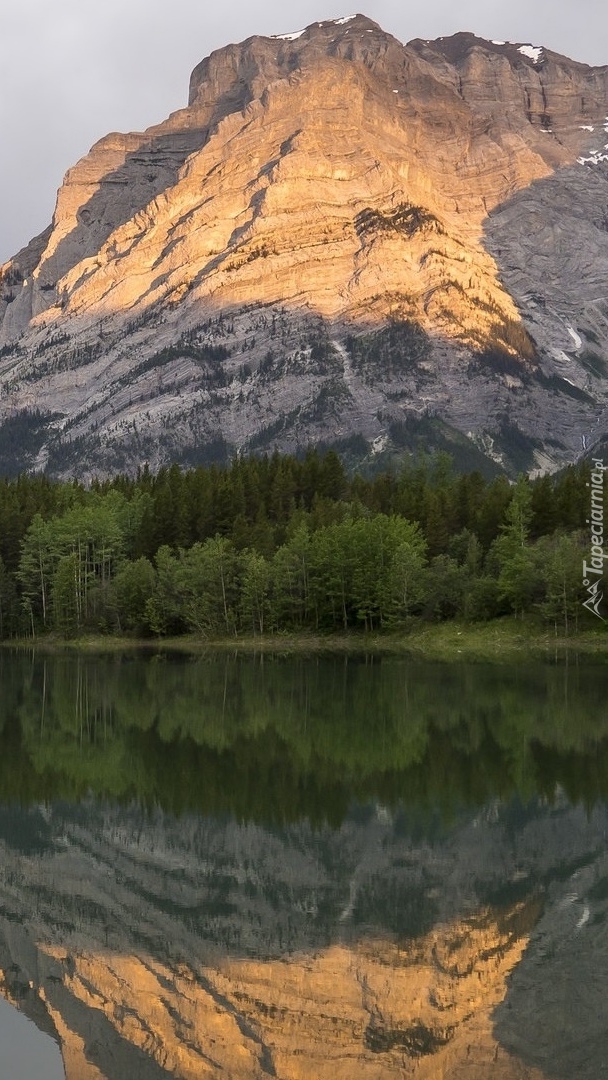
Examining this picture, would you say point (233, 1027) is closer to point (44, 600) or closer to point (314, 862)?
point (314, 862)

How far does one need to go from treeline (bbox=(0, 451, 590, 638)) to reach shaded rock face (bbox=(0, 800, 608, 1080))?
72.5 metres

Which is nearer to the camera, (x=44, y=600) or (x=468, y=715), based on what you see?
(x=468, y=715)

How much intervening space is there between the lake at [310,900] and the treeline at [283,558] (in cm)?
5800

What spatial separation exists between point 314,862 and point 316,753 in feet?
50.9

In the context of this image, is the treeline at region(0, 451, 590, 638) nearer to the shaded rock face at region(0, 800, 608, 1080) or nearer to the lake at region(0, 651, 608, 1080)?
the lake at region(0, 651, 608, 1080)

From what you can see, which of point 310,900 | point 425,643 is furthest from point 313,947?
point 425,643

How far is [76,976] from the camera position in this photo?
1944 centimetres

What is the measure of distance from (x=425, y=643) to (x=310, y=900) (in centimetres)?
8108

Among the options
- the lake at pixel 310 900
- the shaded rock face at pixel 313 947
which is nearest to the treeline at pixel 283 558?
the lake at pixel 310 900

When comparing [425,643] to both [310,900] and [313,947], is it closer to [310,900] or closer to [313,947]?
[310,900]

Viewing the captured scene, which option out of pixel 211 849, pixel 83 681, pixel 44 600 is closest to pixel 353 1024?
pixel 211 849

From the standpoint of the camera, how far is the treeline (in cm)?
10788

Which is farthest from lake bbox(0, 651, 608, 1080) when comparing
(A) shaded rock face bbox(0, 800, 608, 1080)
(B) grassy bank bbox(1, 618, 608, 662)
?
(B) grassy bank bbox(1, 618, 608, 662)

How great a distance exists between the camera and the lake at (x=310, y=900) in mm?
16781
